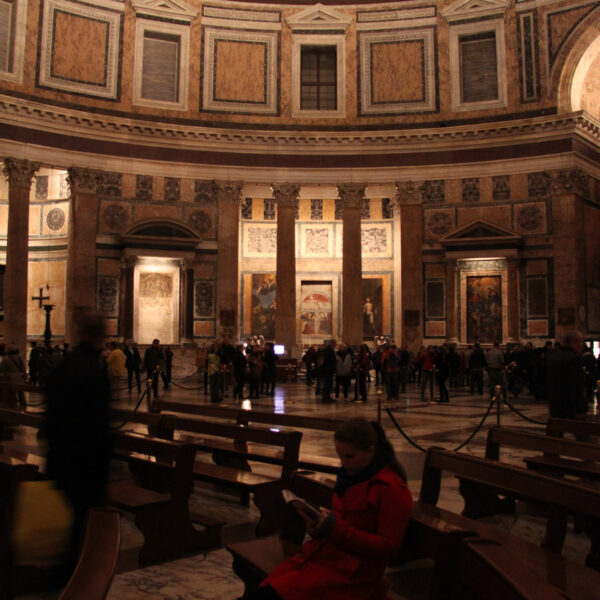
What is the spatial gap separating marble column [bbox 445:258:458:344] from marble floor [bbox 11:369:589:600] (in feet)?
17.6

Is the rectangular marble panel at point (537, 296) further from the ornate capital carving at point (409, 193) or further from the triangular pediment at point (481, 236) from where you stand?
the ornate capital carving at point (409, 193)

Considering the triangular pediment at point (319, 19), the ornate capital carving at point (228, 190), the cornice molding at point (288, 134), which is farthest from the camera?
the triangular pediment at point (319, 19)

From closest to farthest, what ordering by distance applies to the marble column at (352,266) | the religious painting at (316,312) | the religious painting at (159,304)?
the religious painting at (159,304), the marble column at (352,266), the religious painting at (316,312)

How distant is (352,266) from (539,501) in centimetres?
2353

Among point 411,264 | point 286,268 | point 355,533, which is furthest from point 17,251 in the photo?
Result: point 355,533

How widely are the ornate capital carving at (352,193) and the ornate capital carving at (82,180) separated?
32.4 ft

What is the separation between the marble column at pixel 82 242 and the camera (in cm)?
2561

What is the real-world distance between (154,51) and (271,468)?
2344 cm

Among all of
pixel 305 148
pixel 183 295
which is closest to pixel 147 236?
pixel 183 295

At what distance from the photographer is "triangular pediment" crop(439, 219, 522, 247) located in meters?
25.9

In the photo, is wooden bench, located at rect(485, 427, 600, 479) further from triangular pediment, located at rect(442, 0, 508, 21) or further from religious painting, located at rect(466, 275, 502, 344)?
triangular pediment, located at rect(442, 0, 508, 21)

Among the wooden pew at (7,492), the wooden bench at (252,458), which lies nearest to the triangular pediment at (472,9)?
the wooden bench at (252,458)

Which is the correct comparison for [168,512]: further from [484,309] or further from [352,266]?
[484,309]

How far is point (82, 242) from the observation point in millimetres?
25703
